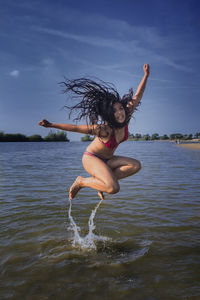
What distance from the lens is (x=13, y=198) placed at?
8.63 metres

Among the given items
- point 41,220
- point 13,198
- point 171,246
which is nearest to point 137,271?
point 171,246

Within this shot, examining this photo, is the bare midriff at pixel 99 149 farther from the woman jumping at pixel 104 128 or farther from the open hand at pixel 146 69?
the open hand at pixel 146 69

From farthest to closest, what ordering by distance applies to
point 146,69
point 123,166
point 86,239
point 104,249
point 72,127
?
point 146,69 → point 86,239 → point 123,166 → point 104,249 → point 72,127

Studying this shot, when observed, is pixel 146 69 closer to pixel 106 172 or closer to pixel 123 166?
pixel 123 166

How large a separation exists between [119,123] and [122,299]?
115 inches

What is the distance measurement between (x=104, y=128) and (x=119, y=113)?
46 centimetres

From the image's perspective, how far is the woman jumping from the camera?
187 inches

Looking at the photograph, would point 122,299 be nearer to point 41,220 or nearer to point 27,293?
point 27,293

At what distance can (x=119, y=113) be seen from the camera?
4.90 metres

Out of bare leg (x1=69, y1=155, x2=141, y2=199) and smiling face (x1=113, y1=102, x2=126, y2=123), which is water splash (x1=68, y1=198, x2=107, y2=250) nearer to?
bare leg (x1=69, y1=155, x2=141, y2=199)

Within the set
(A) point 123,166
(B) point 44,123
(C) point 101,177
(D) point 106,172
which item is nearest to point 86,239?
(C) point 101,177

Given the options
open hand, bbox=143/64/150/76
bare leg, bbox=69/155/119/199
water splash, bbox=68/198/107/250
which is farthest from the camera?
open hand, bbox=143/64/150/76

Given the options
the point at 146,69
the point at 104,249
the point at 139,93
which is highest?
the point at 146,69

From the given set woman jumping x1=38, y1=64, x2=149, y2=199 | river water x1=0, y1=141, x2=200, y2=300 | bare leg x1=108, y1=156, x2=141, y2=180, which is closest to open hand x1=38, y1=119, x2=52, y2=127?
woman jumping x1=38, y1=64, x2=149, y2=199
